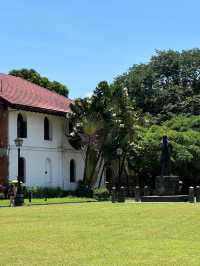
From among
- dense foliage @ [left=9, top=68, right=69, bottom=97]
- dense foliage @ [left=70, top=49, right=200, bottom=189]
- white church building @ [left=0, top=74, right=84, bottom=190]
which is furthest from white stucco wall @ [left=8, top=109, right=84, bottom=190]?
dense foliage @ [left=9, top=68, right=69, bottom=97]

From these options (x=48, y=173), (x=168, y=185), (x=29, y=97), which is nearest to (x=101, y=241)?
(x=168, y=185)

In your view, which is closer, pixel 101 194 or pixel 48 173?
pixel 101 194

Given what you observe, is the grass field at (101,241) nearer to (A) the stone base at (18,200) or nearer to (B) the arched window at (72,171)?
(A) the stone base at (18,200)

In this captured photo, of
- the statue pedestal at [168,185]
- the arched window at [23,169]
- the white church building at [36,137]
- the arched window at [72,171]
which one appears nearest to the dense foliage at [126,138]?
the arched window at [72,171]

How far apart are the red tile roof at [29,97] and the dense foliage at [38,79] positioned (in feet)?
29.4

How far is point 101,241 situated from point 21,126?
104ft

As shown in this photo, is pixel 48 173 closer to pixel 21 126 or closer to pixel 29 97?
pixel 21 126

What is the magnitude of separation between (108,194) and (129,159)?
17.5 ft

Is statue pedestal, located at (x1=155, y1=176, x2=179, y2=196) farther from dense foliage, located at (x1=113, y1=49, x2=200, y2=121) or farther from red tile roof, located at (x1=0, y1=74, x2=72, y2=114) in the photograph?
dense foliage, located at (x1=113, y1=49, x2=200, y2=121)

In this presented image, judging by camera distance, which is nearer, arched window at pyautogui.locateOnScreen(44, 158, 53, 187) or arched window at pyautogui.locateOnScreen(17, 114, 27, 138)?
arched window at pyautogui.locateOnScreen(17, 114, 27, 138)

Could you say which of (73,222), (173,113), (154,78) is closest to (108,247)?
(73,222)

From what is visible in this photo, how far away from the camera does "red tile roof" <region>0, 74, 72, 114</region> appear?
141ft

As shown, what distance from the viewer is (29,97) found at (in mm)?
45219

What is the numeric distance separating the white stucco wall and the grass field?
2359 cm
